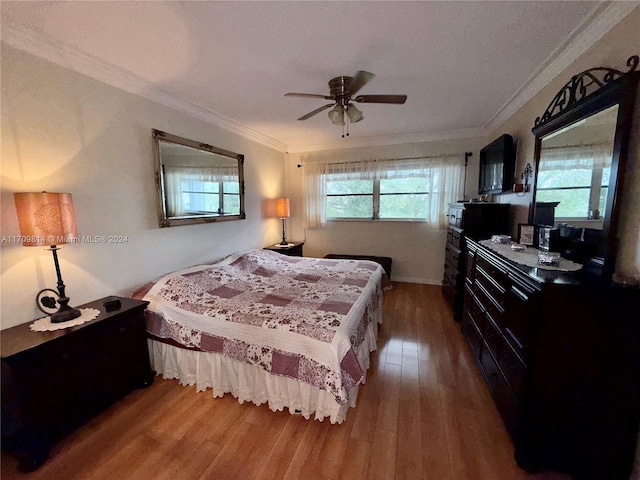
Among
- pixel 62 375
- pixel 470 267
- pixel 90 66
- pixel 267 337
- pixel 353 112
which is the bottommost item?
pixel 62 375

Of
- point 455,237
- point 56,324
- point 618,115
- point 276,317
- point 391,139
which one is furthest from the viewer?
point 391,139

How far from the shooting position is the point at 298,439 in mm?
1540

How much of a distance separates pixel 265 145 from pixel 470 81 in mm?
2873

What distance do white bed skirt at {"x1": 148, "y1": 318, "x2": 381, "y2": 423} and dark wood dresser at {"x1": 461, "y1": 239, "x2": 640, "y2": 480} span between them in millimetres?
965

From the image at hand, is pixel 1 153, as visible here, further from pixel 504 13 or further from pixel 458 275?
pixel 458 275

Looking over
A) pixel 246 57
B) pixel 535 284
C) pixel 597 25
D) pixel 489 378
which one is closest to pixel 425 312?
pixel 489 378

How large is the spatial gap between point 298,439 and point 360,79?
8.15ft

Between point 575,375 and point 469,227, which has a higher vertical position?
point 469,227

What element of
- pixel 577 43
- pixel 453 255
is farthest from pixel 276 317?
pixel 577 43

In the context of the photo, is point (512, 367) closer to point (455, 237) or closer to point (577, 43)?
point (455, 237)

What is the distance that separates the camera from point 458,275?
299 centimetres

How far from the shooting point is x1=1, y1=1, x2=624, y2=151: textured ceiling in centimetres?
141

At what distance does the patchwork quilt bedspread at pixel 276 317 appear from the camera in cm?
155

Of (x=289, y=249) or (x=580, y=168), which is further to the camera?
(x=289, y=249)
